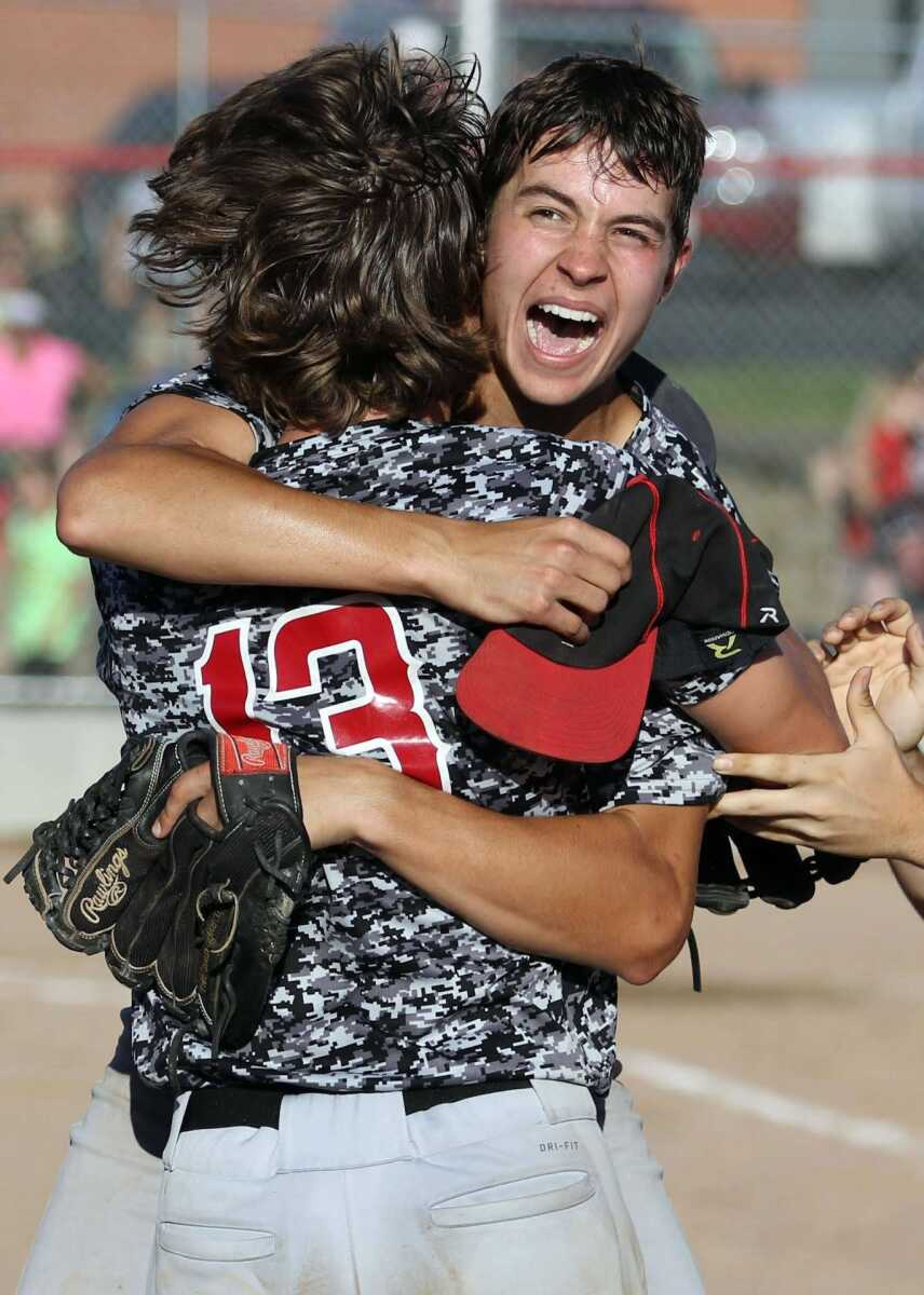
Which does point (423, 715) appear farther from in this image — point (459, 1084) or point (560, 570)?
point (459, 1084)

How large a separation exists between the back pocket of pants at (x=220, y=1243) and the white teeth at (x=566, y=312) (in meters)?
1.18

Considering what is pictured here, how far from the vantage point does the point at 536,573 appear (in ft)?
6.53

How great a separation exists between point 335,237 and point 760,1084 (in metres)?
4.12

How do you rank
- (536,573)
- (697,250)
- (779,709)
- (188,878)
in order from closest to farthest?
(536,573) < (188,878) < (779,709) < (697,250)

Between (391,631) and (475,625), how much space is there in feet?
0.31

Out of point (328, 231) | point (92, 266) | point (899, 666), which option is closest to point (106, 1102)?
point (328, 231)

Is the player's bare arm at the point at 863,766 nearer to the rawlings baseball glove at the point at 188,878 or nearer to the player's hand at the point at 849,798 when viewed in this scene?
the player's hand at the point at 849,798

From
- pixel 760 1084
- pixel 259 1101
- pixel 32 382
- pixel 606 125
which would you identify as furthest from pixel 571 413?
pixel 32 382

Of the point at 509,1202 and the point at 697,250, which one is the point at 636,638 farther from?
the point at 697,250

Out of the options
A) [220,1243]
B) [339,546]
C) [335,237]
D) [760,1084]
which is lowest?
[760,1084]

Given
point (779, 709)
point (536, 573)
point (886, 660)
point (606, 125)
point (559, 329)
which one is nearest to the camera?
point (536, 573)

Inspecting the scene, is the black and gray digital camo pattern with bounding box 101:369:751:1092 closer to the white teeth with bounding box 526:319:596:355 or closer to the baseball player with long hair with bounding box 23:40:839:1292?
the baseball player with long hair with bounding box 23:40:839:1292

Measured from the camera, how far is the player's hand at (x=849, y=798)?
2.40 meters

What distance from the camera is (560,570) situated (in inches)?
78.3
